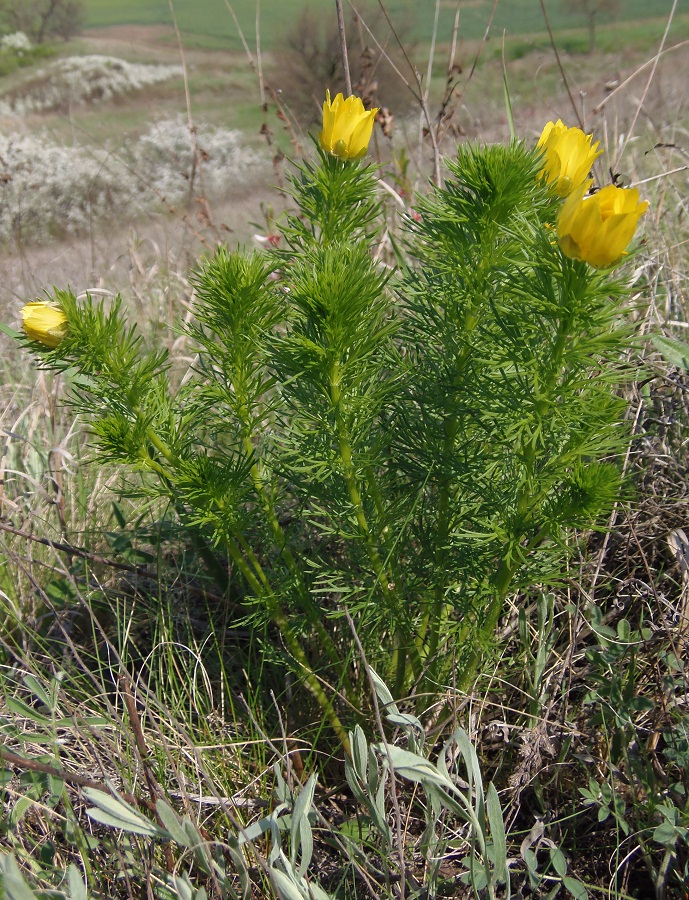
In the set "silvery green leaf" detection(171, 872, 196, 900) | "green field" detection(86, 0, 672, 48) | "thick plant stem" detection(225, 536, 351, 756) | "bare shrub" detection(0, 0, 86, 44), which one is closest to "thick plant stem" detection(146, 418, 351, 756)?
"thick plant stem" detection(225, 536, 351, 756)

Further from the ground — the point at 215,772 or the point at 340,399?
the point at 340,399

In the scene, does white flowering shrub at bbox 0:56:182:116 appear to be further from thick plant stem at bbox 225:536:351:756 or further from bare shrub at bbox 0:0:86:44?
thick plant stem at bbox 225:536:351:756

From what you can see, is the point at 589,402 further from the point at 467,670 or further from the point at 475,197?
the point at 467,670

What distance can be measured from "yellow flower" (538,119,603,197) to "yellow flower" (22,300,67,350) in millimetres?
664

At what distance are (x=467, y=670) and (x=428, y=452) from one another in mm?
404

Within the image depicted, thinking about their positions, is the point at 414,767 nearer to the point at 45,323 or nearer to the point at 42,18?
the point at 45,323

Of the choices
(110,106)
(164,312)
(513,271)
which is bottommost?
(164,312)

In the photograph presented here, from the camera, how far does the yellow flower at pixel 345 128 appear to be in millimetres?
980

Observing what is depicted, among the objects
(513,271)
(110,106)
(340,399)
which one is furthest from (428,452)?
(110,106)

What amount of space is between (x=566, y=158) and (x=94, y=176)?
8.89m

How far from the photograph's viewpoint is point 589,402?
936 millimetres

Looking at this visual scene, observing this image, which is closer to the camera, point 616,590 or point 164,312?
point 616,590

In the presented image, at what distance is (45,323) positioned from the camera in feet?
2.93

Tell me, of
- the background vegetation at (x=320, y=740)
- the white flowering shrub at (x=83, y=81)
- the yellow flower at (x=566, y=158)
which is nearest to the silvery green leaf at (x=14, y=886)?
the background vegetation at (x=320, y=740)
